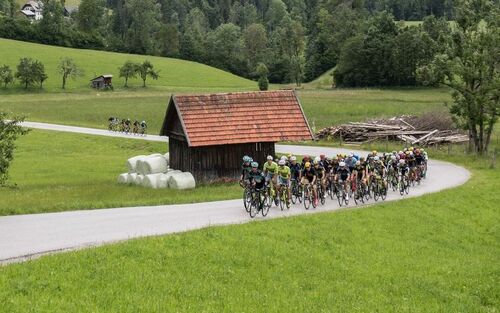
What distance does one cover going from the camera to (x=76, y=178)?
129 ft

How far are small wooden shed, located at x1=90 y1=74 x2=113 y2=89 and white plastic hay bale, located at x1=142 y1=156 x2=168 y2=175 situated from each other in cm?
8741

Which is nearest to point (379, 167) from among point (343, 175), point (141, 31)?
point (343, 175)

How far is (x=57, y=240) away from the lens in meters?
19.6

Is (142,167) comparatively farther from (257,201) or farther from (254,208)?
(257,201)

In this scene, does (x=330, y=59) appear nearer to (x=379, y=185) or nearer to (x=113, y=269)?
(x=379, y=185)

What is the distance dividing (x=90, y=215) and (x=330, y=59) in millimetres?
134749

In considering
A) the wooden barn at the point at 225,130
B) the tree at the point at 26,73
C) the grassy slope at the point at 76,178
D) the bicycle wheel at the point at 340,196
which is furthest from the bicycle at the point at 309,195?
the tree at the point at 26,73

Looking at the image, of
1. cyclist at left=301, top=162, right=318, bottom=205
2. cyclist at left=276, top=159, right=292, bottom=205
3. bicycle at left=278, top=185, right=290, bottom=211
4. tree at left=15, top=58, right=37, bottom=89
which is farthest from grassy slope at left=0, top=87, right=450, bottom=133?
cyclist at left=276, top=159, right=292, bottom=205

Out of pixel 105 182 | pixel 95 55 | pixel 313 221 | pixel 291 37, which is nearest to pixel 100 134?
pixel 105 182

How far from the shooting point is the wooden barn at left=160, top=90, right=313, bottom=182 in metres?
37.7

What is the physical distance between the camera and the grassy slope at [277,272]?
46.9ft

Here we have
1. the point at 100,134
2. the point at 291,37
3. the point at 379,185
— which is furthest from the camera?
the point at 291,37

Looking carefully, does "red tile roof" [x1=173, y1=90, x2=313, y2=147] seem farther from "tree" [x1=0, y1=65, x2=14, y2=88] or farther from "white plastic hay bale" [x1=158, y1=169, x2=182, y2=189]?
"tree" [x1=0, y1=65, x2=14, y2=88]

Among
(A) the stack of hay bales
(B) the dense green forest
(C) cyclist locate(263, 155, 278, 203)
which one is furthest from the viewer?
(B) the dense green forest
